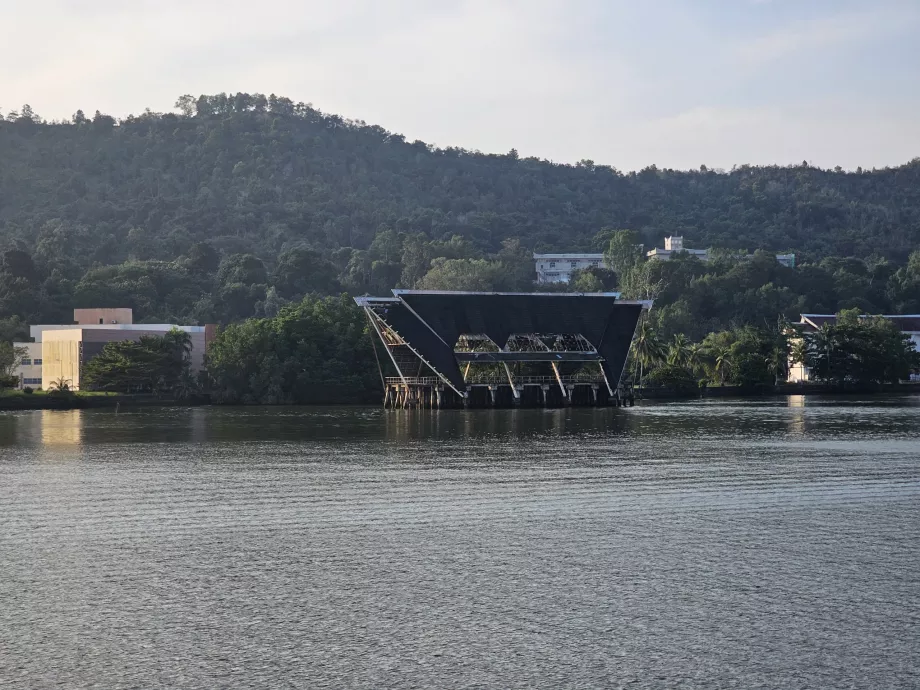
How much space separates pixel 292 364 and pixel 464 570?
7428cm

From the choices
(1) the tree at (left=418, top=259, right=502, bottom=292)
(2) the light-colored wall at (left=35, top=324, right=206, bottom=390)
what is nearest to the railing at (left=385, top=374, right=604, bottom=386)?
(2) the light-colored wall at (left=35, top=324, right=206, bottom=390)

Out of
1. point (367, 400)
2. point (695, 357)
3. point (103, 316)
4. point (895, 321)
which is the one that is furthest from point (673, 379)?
point (103, 316)

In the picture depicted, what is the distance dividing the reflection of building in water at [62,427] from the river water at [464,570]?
10.1m

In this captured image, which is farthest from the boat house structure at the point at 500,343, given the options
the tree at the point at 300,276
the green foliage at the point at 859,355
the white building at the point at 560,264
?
the white building at the point at 560,264

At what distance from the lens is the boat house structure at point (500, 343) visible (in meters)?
79.4

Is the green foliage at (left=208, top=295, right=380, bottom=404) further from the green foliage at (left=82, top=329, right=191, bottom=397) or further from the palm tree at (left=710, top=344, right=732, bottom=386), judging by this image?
the palm tree at (left=710, top=344, right=732, bottom=386)

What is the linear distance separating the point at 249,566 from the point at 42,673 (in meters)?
6.32

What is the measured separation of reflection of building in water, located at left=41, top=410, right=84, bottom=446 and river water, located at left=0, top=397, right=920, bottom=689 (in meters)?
10.1

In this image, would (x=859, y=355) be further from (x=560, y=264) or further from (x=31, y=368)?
(x=560, y=264)

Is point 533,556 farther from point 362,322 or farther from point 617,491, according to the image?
point 362,322

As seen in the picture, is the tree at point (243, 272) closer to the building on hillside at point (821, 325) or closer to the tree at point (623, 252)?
the tree at point (623, 252)

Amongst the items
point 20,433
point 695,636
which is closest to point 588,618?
point 695,636

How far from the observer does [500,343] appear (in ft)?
266

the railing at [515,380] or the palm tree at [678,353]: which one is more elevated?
the palm tree at [678,353]
